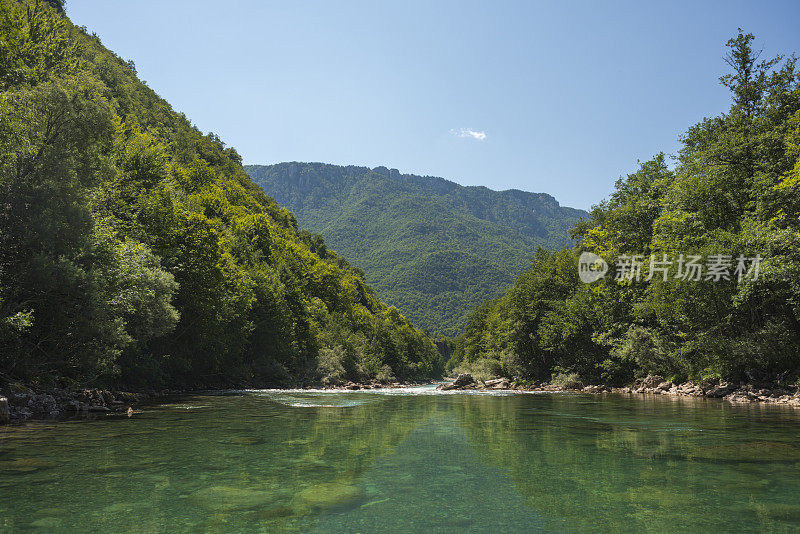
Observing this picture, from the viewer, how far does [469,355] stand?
94.5 metres

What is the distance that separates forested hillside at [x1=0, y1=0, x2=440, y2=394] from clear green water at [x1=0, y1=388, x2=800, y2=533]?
5.24 metres

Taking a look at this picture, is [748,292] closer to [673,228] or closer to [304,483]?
[673,228]

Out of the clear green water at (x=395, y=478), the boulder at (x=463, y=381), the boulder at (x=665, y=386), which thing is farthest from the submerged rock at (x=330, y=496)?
the boulder at (x=463, y=381)

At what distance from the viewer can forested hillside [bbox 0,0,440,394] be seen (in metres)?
16.0

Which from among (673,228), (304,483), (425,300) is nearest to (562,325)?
(673,228)

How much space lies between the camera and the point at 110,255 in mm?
18031

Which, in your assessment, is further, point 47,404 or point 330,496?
point 47,404

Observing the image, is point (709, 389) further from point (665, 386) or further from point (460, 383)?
point (460, 383)

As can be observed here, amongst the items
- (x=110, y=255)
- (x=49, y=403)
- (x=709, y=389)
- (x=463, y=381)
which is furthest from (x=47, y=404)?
(x=463, y=381)

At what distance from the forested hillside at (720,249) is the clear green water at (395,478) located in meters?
12.3

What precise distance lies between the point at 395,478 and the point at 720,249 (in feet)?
77.8

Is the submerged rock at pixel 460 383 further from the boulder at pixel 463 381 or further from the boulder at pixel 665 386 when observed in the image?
the boulder at pixel 665 386

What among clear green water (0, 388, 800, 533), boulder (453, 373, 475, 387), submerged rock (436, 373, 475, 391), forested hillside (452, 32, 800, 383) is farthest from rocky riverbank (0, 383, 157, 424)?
boulder (453, 373, 475, 387)

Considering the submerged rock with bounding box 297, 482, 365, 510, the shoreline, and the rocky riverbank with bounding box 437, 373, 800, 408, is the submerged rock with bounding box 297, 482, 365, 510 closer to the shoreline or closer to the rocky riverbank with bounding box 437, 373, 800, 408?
the shoreline
